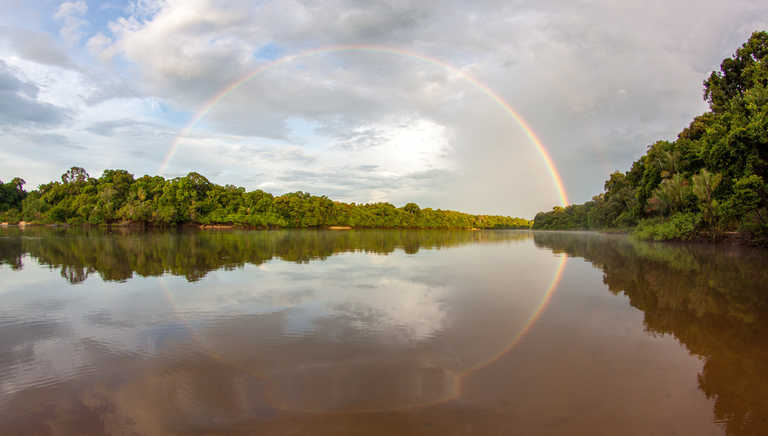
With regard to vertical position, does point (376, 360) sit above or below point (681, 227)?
below

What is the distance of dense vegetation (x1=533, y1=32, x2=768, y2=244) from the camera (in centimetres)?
1970

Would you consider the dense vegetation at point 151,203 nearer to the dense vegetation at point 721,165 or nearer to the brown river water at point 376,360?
the dense vegetation at point 721,165

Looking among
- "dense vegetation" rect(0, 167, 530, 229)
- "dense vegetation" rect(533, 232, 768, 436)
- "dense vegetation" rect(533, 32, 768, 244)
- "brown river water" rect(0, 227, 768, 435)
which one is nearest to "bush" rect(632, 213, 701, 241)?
"dense vegetation" rect(533, 32, 768, 244)

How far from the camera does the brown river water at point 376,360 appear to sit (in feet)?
11.1

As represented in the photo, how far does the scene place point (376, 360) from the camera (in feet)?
15.6

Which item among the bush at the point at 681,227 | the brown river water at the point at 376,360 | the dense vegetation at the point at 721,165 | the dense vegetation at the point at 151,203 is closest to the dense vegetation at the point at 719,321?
the brown river water at the point at 376,360

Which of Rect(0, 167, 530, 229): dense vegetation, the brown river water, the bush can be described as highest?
Rect(0, 167, 530, 229): dense vegetation

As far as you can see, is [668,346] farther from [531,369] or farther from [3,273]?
[3,273]

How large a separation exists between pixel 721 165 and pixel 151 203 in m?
76.6

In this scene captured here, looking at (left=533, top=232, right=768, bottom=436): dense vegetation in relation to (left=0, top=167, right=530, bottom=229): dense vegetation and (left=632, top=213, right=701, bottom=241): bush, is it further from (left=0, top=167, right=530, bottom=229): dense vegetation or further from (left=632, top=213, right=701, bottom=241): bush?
(left=0, top=167, right=530, bottom=229): dense vegetation

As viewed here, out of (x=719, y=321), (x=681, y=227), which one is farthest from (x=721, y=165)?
(x=719, y=321)

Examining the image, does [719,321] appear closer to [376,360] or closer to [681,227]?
[376,360]

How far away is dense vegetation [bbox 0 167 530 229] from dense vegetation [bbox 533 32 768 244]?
63.5 meters

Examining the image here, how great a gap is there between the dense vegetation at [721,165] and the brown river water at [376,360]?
1415 centimetres
